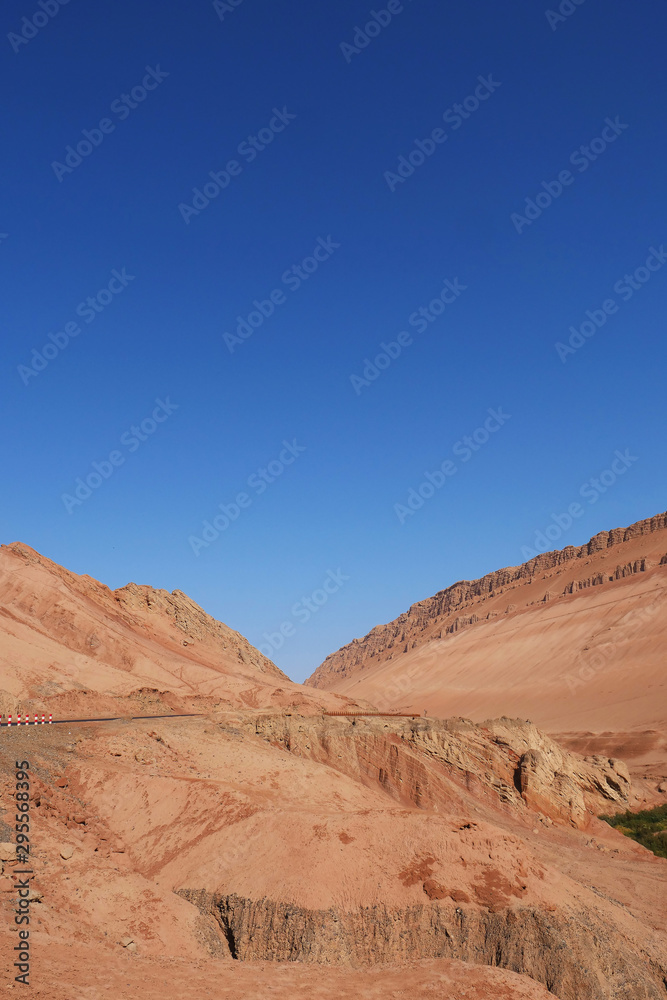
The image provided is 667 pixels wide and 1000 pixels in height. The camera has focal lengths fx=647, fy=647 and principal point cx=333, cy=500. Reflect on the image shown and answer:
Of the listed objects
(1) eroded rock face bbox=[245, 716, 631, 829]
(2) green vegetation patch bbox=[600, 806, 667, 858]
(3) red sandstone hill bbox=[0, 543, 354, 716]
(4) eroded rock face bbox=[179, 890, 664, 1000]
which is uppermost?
(3) red sandstone hill bbox=[0, 543, 354, 716]

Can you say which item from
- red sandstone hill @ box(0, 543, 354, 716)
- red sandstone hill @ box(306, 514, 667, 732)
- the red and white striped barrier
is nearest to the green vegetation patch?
red sandstone hill @ box(0, 543, 354, 716)

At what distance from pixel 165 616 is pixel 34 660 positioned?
2212 cm

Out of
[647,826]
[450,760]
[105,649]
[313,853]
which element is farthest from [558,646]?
[313,853]

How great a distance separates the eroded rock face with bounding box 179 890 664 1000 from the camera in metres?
10.2

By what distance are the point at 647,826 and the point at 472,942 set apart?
14985 millimetres

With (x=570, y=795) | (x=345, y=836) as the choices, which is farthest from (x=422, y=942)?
(x=570, y=795)

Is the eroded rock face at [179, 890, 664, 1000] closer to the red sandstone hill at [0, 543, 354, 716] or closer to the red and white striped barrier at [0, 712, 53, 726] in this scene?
the red and white striped barrier at [0, 712, 53, 726]

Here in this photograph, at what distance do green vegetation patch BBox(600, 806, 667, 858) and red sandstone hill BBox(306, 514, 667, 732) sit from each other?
2045cm

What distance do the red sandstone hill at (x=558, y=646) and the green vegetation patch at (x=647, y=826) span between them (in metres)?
20.4

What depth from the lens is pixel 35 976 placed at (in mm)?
7656

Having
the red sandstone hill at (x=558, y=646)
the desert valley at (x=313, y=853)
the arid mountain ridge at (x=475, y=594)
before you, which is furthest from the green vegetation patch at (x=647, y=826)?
the arid mountain ridge at (x=475, y=594)

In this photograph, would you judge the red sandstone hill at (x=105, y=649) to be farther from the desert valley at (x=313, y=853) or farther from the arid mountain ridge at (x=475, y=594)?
the arid mountain ridge at (x=475, y=594)

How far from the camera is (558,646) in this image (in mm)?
72688

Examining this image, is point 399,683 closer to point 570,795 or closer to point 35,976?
point 570,795
